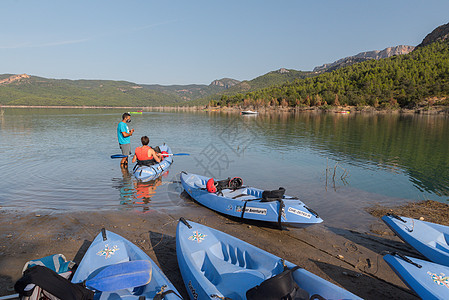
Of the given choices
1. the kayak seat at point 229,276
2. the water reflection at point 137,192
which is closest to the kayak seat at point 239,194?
the water reflection at point 137,192

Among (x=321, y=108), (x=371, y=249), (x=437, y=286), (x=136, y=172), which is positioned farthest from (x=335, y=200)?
(x=321, y=108)

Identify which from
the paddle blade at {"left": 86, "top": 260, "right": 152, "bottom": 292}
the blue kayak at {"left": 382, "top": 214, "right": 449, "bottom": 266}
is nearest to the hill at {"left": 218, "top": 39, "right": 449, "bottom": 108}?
the blue kayak at {"left": 382, "top": 214, "right": 449, "bottom": 266}

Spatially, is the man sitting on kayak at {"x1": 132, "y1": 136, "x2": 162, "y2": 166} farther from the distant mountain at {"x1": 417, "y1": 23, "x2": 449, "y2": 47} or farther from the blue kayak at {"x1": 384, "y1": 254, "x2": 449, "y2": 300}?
the distant mountain at {"x1": 417, "y1": 23, "x2": 449, "y2": 47}

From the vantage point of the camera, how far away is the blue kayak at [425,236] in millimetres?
5055

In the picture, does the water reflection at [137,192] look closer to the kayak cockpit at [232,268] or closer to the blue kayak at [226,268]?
the blue kayak at [226,268]

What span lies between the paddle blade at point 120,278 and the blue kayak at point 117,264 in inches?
1.2

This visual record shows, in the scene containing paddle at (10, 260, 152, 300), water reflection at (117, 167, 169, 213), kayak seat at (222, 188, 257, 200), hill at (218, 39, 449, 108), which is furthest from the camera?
hill at (218, 39, 449, 108)

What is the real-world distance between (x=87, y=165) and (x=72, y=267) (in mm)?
12048

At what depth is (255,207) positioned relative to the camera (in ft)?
23.9

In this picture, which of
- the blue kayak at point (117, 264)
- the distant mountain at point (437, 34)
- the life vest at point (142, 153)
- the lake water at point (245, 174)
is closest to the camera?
the blue kayak at point (117, 264)

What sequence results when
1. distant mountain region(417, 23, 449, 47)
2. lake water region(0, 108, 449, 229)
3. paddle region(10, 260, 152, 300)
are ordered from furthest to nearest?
1. distant mountain region(417, 23, 449, 47)
2. lake water region(0, 108, 449, 229)
3. paddle region(10, 260, 152, 300)

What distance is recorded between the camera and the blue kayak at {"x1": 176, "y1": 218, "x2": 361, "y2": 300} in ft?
11.8

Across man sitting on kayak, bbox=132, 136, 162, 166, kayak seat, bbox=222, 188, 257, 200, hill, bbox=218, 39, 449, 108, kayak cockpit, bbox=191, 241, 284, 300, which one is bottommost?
kayak seat, bbox=222, 188, 257, 200

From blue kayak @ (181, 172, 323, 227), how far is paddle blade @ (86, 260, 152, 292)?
13.2ft
